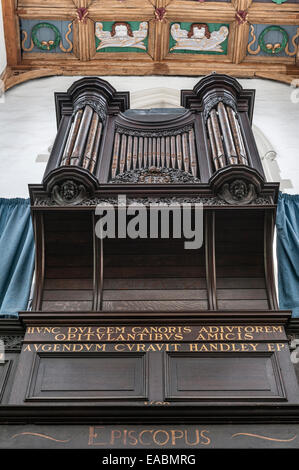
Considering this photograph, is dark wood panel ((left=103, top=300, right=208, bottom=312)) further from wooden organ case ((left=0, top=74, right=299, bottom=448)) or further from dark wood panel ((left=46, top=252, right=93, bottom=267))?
dark wood panel ((left=46, top=252, right=93, bottom=267))

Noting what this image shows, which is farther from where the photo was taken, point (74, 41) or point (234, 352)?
point (74, 41)

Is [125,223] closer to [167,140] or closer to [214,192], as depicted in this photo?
[214,192]

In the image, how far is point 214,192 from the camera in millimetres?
7199

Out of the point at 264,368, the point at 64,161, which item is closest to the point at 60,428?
the point at 264,368

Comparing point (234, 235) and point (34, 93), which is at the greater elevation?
point (34, 93)

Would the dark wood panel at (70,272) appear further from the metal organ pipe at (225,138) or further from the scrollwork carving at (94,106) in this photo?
the scrollwork carving at (94,106)

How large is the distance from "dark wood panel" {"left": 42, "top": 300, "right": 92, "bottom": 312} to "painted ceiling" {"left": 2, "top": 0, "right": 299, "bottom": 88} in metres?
9.56

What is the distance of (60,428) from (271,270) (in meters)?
3.01

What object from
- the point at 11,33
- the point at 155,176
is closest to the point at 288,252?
the point at 155,176

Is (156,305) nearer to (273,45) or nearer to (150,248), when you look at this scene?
(150,248)

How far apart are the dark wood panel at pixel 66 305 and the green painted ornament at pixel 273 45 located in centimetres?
1099

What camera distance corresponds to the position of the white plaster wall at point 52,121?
12.0m

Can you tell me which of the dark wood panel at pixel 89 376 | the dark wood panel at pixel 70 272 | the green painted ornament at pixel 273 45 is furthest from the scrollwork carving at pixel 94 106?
the green painted ornament at pixel 273 45
